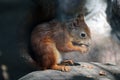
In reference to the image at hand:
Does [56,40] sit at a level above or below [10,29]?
below

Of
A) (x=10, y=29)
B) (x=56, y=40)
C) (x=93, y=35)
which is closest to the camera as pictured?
(x=56, y=40)

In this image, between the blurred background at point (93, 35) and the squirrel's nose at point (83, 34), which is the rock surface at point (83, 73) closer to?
the squirrel's nose at point (83, 34)

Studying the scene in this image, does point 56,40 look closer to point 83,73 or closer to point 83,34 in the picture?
point 83,34

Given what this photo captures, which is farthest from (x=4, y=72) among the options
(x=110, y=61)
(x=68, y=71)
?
(x=68, y=71)

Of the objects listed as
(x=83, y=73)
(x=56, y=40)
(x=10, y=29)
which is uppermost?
(x=10, y=29)

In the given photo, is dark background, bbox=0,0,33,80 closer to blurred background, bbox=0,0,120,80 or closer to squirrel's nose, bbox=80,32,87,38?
blurred background, bbox=0,0,120,80

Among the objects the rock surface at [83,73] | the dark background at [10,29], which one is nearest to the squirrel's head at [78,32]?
the rock surface at [83,73]

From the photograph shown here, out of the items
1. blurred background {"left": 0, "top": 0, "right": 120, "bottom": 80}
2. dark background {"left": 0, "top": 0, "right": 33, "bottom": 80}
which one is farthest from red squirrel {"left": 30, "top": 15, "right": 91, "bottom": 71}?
dark background {"left": 0, "top": 0, "right": 33, "bottom": 80}

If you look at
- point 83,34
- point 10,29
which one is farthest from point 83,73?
point 10,29
